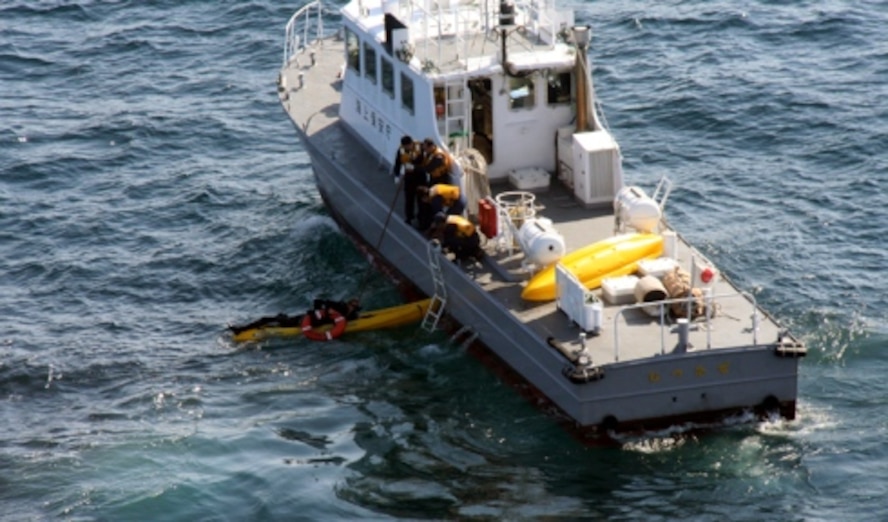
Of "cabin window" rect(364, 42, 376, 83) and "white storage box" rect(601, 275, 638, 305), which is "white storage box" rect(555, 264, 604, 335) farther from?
"cabin window" rect(364, 42, 376, 83)

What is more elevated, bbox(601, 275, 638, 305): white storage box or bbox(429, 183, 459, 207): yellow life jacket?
bbox(429, 183, 459, 207): yellow life jacket

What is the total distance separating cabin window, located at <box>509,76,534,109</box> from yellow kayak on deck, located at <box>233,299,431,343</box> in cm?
360

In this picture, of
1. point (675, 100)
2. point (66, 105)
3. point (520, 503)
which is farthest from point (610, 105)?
point (520, 503)

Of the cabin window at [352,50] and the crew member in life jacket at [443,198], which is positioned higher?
the cabin window at [352,50]

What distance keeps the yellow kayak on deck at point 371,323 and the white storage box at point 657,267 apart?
155 inches

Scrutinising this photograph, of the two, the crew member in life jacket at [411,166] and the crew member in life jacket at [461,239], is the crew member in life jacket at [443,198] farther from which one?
the crew member in life jacket at [461,239]

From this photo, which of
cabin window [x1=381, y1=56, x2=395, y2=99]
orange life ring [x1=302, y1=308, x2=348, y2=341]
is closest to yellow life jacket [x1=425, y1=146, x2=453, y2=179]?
cabin window [x1=381, y1=56, x2=395, y2=99]

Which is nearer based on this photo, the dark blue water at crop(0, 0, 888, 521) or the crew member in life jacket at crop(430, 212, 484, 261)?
the dark blue water at crop(0, 0, 888, 521)

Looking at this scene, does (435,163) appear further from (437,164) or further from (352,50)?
(352,50)

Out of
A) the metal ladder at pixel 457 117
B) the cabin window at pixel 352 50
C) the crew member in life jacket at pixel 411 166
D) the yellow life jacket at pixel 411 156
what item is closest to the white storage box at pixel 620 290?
the crew member in life jacket at pixel 411 166

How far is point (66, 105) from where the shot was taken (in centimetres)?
3597

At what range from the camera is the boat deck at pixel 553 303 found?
21500mm

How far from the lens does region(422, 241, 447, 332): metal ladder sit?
974 inches

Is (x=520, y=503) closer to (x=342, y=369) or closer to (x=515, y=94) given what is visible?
(x=342, y=369)
